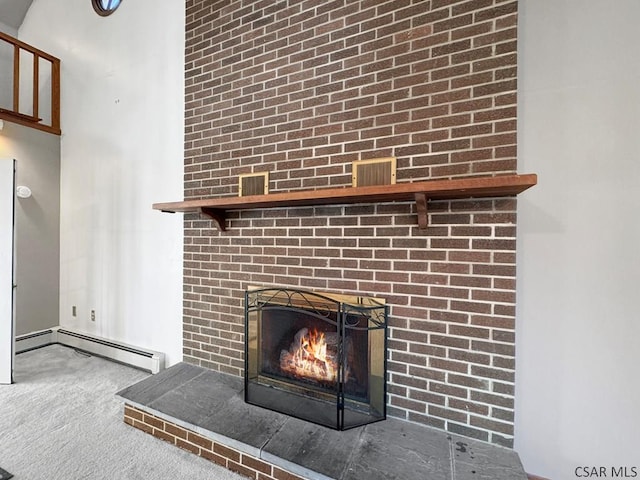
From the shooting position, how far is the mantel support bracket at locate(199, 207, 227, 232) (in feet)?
6.38

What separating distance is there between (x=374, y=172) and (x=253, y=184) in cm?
86

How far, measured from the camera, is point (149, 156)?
2.58m

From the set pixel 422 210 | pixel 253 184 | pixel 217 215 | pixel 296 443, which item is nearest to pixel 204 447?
pixel 296 443

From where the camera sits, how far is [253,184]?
6.57 ft

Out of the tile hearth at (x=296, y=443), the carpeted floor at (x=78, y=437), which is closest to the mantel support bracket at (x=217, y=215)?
the tile hearth at (x=296, y=443)

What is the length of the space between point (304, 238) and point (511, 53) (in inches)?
56.6

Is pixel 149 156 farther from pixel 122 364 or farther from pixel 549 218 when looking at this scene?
pixel 549 218

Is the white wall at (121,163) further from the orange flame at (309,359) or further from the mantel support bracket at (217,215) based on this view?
the orange flame at (309,359)

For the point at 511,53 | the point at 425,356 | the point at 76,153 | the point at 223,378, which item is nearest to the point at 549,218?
the point at 511,53

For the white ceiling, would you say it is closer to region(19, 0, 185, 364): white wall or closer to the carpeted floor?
region(19, 0, 185, 364): white wall

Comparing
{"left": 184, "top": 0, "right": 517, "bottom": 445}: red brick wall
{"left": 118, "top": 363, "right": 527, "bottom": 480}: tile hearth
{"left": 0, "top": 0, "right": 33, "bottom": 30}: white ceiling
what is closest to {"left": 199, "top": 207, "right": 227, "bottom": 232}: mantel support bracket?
{"left": 184, "top": 0, "right": 517, "bottom": 445}: red brick wall

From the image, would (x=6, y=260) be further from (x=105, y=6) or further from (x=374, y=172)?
(x=374, y=172)

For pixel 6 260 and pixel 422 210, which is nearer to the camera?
pixel 422 210

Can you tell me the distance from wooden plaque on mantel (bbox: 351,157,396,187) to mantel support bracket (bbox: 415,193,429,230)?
253mm
